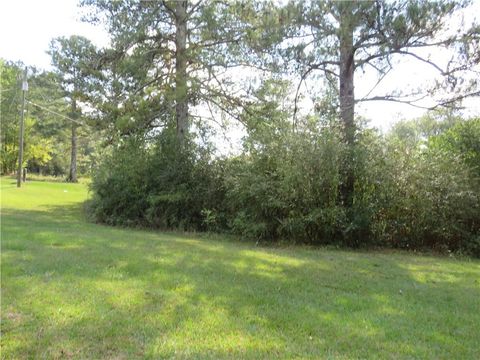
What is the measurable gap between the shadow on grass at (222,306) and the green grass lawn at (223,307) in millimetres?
12

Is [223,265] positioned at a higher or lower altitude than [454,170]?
lower

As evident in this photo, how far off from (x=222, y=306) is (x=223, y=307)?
33 mm

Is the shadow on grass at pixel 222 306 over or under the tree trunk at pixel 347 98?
under

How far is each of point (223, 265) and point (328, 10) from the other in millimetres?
6586

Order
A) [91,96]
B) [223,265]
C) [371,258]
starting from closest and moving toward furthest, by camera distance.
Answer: [223,265]
[371,258]
[91,96]

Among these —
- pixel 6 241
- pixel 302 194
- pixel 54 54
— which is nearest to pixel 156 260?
pixel 6 241

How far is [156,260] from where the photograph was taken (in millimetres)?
6477

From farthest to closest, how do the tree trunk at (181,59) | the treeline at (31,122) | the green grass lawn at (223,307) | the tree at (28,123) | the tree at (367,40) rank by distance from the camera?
the tree at (28,123), the treeline at (31,122), the tree trunk at (181,59), the tree at (367,40), the green grass lawn at (223,307)

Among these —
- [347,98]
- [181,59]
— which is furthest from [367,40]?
[181,59]

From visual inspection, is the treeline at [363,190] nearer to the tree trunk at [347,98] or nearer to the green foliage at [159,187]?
the tree trunk at [347,98]

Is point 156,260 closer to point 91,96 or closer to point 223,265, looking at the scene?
point 223,265

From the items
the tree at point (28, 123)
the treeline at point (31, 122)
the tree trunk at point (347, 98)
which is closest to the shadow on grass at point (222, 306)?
the tree trunk at point (347, 98)

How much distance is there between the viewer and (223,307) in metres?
4.23

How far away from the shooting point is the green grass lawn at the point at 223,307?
10.7 ft
